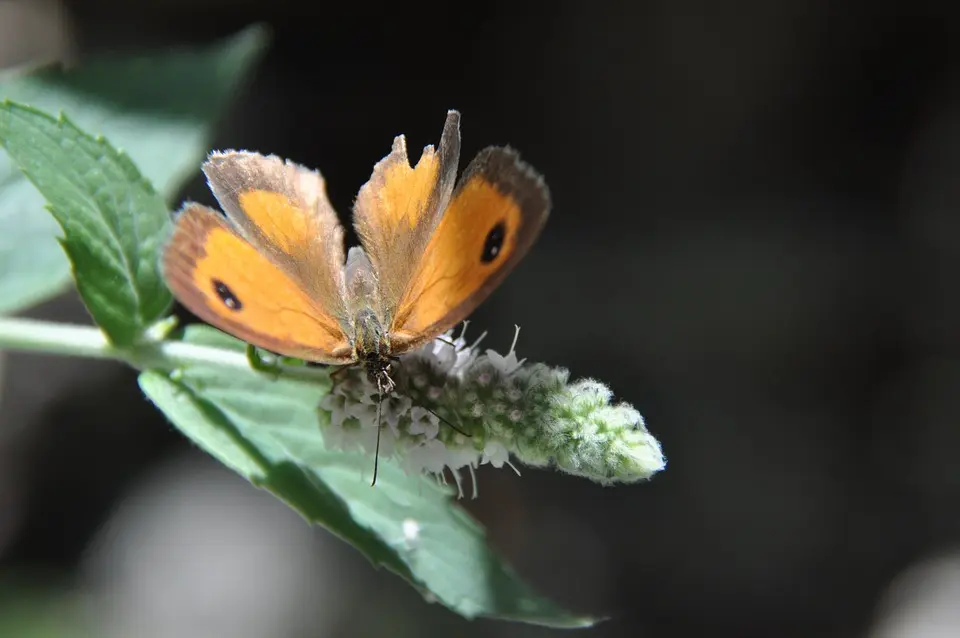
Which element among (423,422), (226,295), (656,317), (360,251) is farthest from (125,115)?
(656,317)

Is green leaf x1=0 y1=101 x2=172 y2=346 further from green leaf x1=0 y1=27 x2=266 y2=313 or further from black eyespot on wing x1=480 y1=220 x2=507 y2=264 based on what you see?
black eyespot on wing x1=480 y1=220 x2=507 y2=264

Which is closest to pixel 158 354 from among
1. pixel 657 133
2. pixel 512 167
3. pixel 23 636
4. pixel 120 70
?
pixel 512 167

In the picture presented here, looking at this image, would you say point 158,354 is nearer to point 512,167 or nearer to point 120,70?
point 512,167

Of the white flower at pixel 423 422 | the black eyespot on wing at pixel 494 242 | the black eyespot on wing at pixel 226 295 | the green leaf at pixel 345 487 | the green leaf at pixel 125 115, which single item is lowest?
the green leaf at pixel 345 487

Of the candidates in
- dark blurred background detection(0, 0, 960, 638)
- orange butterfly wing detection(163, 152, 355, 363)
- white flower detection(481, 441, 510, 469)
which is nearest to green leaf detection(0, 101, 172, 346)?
orange butterfly wing detection(163, 152, 355, 363)

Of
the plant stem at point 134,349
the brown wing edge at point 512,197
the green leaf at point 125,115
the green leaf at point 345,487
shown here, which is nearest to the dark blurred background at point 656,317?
the green leaf at point 125,115

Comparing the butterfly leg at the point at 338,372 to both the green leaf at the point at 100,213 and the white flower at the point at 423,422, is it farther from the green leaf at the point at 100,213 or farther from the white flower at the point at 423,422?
the green leaf at the point at 100,213

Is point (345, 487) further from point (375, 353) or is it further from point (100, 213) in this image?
point (100, 213)
